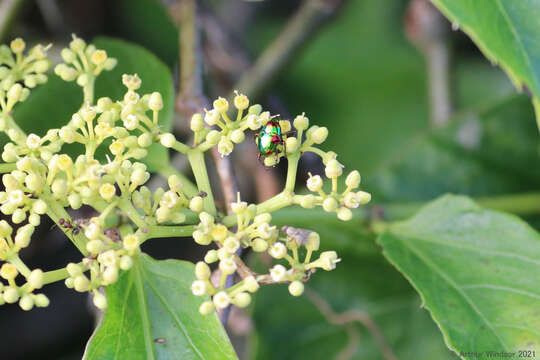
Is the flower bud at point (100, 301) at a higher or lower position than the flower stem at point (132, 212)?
lower

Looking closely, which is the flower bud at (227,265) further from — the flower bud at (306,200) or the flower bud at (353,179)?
the flower bud at (353,179)

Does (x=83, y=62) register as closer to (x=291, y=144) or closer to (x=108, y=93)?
(x=108, y=93)

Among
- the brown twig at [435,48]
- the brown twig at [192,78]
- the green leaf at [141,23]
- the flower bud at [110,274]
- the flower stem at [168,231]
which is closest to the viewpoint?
the flower bud at [110,274]

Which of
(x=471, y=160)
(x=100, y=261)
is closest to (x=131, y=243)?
(x=100, y=261)

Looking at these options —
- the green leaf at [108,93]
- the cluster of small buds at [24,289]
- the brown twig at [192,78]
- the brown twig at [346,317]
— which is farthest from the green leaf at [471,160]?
the cluster of small buds at [24,289]

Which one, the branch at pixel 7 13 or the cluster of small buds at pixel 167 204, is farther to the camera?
the branch at pixel 7 13

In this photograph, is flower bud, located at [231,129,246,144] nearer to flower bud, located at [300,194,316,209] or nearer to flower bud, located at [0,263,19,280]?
flower bud, located at [300,194,316,209]
